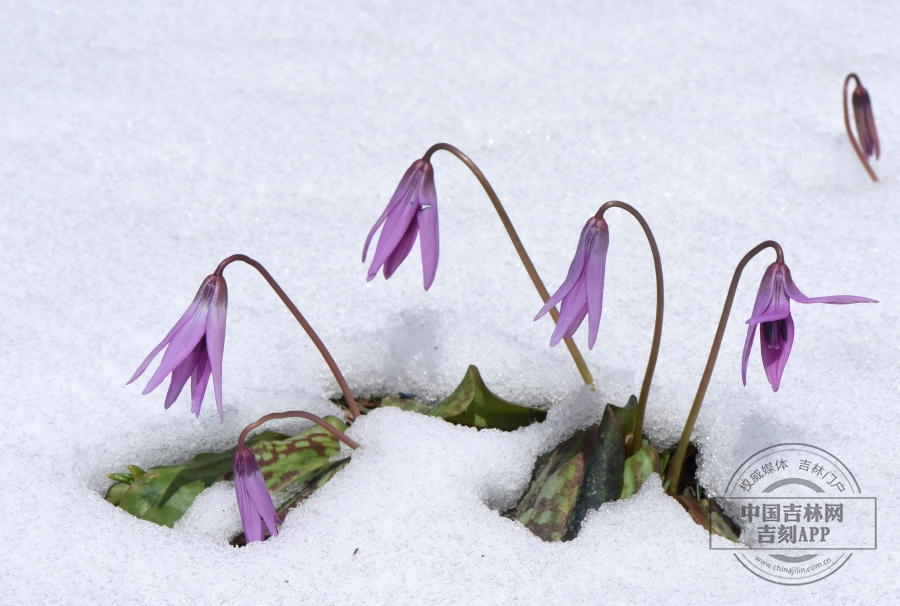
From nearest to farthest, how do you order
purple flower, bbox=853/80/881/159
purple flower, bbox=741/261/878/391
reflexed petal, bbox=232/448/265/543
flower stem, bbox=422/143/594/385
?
purple flower, bbox=741/261/878/391 → reflexed petal, bbox=232/448/265/543 → flower stem, bbox=422/143/594/385 → purple flower, bbox=853/80/881/159

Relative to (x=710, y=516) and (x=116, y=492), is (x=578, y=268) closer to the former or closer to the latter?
(x=710, y=516)

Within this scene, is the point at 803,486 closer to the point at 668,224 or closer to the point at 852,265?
the point at 852,265

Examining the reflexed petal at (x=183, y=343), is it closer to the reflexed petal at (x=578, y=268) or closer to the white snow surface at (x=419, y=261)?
the white snow surface at (x=419, y=261)

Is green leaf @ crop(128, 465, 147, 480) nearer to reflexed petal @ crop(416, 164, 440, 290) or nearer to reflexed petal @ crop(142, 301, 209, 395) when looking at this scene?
reflexed petal @ crop(142, 301, 209, 395)

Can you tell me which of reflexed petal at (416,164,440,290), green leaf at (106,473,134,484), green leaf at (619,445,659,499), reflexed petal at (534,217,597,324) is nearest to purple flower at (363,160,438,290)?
reflexed petal at (416,164,440,290)

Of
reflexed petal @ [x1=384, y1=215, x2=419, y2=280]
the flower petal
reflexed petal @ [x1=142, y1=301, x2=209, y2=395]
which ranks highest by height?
reflexed petal @ [x1=384, y1=215, x2=419, y2=280]

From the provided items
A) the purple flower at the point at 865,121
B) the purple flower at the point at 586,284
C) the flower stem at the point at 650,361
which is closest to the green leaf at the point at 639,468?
the flower stem at the point at 650,361

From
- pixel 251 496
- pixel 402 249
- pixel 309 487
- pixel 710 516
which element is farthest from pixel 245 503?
pixel 710 516

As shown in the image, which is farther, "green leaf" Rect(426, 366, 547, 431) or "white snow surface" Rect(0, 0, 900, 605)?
"green leaf" Rect(426, 366, 547, 431)
